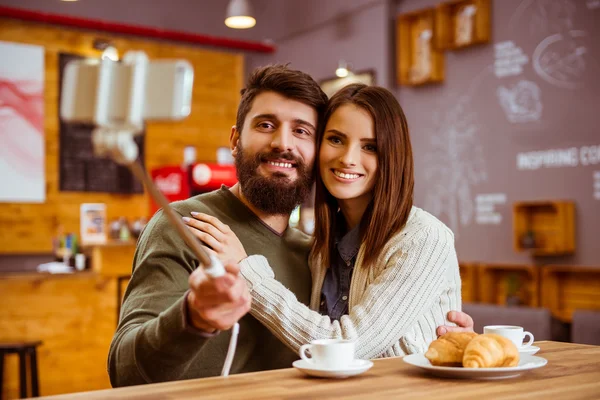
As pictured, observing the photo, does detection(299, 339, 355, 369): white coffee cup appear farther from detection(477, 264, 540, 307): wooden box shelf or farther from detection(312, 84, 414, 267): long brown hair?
detection(477, 264, 540, 307): wooden box shelf

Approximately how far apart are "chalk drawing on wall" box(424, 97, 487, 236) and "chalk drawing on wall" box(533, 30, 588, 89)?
742 millimetres

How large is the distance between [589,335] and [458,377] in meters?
2.21

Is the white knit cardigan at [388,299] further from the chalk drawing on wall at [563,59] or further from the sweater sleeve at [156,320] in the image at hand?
the chalk drawing on wall at [563,59]

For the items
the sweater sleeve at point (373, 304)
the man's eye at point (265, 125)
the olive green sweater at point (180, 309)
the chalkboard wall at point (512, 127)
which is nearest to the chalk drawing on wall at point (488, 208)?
the chalkboard wall at point (512, 127)

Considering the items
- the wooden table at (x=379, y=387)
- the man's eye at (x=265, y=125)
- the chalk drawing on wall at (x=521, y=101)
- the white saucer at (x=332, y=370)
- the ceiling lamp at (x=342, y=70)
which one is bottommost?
the wooden table at (x=379, y=387)

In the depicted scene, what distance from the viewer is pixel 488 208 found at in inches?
235

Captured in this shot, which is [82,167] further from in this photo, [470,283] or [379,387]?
[379,387]

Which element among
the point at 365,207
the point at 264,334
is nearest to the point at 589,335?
the point at 365,207

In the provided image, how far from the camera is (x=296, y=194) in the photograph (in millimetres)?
2312

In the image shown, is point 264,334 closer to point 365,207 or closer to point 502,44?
point 365,207

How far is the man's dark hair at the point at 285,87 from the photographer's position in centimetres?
230

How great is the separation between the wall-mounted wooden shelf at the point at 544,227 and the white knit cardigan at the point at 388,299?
341 cm

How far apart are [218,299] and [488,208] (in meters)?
4.94

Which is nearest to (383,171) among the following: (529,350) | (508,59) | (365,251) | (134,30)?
(365,251)
